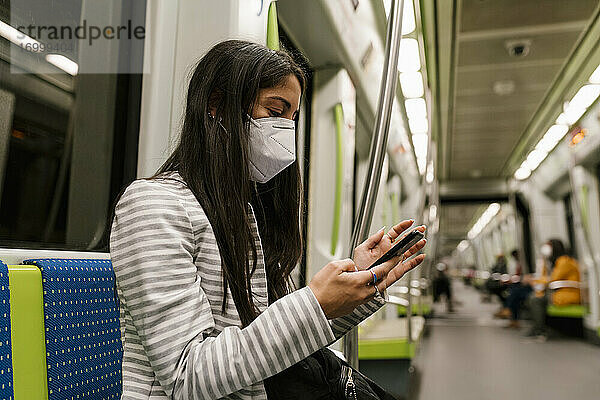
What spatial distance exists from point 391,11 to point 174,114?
0.63 metres

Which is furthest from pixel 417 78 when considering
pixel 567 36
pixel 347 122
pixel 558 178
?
pixel 558 178

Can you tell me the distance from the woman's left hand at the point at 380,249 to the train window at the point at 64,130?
2.26 feet

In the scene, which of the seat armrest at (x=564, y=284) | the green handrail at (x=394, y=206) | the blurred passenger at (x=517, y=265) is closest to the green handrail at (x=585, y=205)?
the seat armrest at (x=564, y=284)

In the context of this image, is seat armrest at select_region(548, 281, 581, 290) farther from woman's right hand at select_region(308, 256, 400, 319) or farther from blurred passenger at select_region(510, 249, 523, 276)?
woman's right hand at select_region(308, 256, 400, 319)

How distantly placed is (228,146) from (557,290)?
7.79 meters

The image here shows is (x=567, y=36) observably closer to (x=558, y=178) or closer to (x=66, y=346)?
(x=558, y=178)

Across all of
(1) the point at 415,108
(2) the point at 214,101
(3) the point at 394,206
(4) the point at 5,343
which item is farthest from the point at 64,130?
(1) the point at 415,108

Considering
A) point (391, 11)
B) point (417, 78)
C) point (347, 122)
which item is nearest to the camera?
point (391, 11)

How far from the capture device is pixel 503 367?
5.02m

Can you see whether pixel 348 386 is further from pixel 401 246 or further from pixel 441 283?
pixel 441 283

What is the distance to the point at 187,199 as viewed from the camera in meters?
0.87

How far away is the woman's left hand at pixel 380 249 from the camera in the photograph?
98 centimetres

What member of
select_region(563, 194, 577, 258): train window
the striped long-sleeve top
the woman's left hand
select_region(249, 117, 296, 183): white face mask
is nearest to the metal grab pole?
the woman's left hand

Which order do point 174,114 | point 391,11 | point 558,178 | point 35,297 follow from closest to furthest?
point 35,297, point 391,11, point 174,114, point 558,178
